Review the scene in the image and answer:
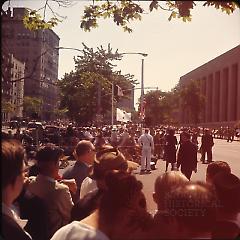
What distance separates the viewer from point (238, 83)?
111 inches

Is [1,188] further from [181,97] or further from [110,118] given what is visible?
[181,97]

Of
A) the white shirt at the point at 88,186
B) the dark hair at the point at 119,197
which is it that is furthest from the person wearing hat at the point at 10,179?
the white shirt at the point at 88,186

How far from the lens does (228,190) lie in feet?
8.47

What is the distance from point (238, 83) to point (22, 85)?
1.13 metres

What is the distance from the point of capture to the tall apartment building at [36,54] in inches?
93.5

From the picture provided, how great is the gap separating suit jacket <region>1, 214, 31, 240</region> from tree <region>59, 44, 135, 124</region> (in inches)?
23.3

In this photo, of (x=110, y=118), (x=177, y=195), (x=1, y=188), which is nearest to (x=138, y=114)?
(x=110, y=118)

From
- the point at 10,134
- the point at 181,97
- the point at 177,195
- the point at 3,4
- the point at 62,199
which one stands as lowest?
the point at 62,199

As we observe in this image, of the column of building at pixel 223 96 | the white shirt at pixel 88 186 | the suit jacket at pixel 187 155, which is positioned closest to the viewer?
the column of building at pixel 223 96

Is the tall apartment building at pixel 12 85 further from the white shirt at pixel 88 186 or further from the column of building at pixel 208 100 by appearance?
the white shirt at pixel 88 186

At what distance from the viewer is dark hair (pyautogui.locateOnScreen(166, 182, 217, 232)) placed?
6.89 feet

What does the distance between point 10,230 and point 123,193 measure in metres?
0.54

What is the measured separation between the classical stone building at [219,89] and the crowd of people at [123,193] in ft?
0.35

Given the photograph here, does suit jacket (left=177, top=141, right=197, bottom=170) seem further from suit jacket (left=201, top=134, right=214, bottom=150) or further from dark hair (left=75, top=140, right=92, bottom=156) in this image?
dark hair (left=75, top=140, right=92, bottom=156)
